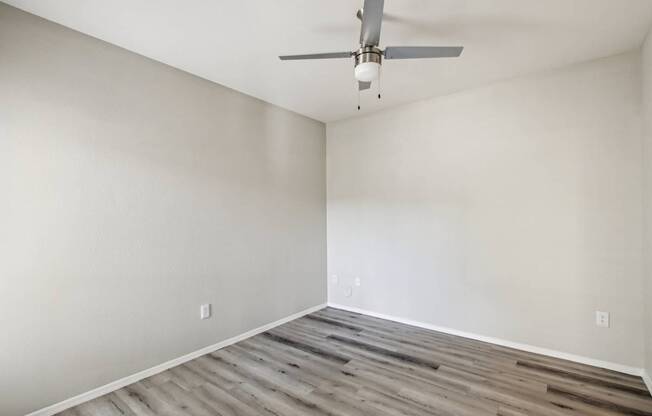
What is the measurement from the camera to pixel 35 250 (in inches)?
76.5

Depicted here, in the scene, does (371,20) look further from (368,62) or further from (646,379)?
(646,379)

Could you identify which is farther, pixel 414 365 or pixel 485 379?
Answer: pixel 414 365

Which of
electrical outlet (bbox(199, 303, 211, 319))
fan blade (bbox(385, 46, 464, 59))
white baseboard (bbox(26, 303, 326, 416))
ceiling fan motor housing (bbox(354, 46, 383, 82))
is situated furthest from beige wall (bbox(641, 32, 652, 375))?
electrical outlet (bbox(199, 303, 211, 319))

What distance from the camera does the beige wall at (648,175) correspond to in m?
2.16

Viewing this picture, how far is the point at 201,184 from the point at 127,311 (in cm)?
117

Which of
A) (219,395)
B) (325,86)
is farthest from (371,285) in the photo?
(325,86)

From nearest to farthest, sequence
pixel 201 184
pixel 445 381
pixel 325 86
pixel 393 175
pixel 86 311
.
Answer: pixel 86 311 → pixel 445 381 → pixel 201 184 → pixel 325 86 → pixel 393 175

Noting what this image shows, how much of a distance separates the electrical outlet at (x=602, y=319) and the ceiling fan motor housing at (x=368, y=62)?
8.56 feet

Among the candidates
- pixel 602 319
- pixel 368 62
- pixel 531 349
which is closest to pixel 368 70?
pixel 368 62

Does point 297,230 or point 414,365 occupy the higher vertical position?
point 297,230

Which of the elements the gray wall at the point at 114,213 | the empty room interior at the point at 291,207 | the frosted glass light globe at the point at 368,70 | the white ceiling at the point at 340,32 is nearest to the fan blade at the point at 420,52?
the empty room interior at the point at 291,207

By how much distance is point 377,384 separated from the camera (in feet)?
7.59

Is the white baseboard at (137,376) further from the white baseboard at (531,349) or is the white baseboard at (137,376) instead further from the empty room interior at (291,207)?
the white baseboard at (531,349)

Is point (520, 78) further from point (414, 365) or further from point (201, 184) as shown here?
point (201, 184)
